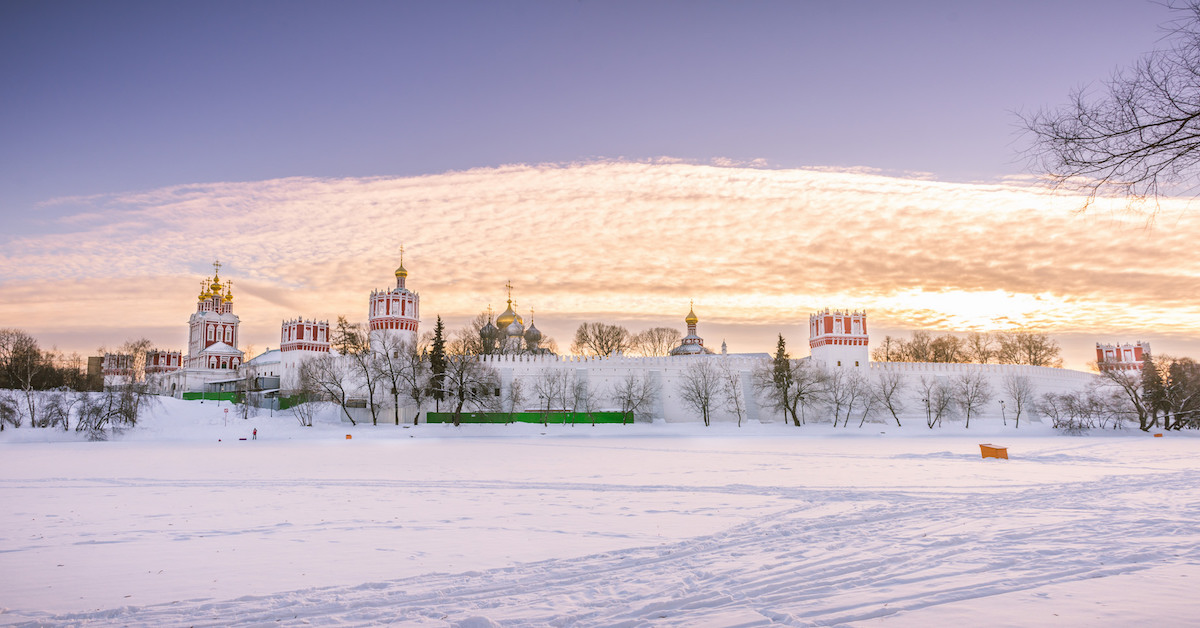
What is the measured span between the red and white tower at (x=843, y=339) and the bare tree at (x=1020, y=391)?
11120mm

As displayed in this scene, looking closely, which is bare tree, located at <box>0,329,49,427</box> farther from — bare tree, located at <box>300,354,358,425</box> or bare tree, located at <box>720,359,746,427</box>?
bare tree, located at <box>720,359,746,427</box>

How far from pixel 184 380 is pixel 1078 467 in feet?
227

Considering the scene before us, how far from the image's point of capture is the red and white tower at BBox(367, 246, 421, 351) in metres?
52.6

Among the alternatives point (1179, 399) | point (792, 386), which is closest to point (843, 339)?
point (792, 386)

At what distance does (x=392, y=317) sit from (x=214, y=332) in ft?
95.4

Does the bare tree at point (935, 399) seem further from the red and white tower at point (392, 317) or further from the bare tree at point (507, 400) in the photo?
the red and white tower at point (392, 317)

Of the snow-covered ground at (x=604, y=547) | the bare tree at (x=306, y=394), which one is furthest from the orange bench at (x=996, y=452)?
the bare tree at (x=306, y=394)

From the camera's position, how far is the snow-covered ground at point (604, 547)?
6.23m

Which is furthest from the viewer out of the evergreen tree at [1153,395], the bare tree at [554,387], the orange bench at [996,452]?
the bare tree at [554,387]

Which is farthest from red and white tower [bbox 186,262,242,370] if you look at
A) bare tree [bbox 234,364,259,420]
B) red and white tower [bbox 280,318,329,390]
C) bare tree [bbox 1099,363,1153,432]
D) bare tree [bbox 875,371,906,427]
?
bare tree [bbox 1099,363,1153,432]

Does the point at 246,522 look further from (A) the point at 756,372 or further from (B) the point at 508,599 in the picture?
(A) the point at 756,372

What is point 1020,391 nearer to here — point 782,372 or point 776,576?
point 782,372

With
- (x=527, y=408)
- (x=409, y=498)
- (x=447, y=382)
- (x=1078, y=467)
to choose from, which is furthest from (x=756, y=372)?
(x=409, y=498)

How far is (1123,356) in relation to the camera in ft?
214
